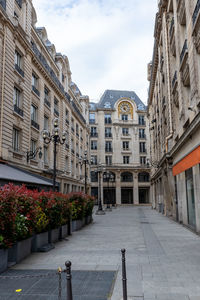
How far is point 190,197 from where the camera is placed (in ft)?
49.1

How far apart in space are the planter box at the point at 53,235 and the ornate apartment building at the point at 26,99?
4263 mm

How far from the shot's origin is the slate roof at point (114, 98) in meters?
63.2

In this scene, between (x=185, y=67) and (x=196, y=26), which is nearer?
(x=196, y=26)

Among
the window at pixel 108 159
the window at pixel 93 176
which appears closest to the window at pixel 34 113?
the window at pixel 93 176

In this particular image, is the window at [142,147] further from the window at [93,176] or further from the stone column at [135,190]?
the window at [93,176]

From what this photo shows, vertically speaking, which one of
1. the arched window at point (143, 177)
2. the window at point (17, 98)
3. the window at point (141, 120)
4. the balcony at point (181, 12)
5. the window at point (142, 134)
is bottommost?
the arched window at point (143, 177)

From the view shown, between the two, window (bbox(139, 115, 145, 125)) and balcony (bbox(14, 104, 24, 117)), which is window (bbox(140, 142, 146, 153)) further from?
balcony (bbox(14, 104, 24, 117))

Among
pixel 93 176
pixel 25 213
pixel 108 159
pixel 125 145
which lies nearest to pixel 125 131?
pixel 125 145

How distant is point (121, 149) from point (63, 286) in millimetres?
54698

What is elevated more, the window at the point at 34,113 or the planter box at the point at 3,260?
the window at the point at 34,113

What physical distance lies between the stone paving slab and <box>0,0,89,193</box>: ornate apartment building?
852 cm

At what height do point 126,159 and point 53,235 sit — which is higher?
point 126,159

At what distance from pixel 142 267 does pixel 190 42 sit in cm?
1100

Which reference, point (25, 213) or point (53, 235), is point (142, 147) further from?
point (25, 213)
